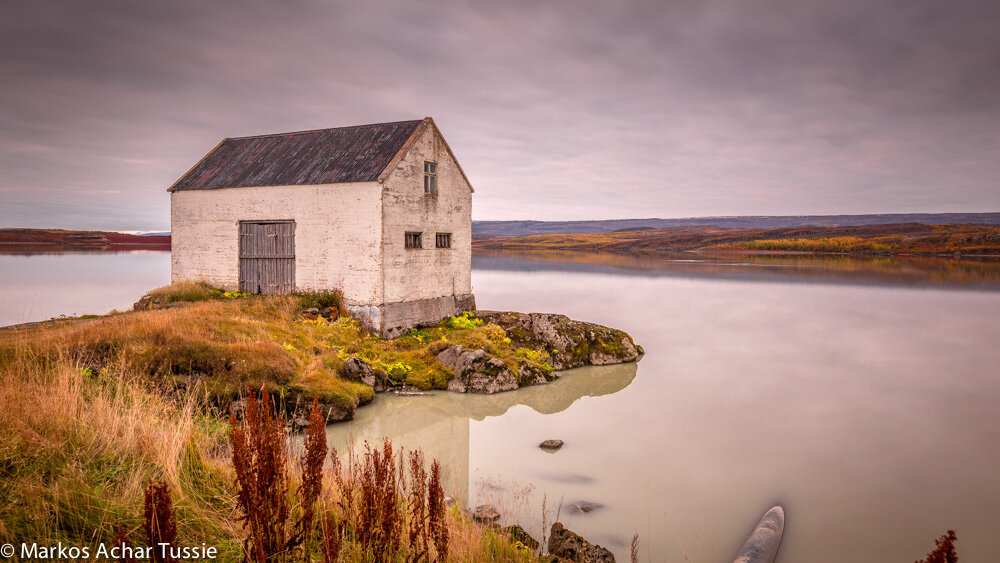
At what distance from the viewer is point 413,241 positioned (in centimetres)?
1733

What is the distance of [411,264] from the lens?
1702cm

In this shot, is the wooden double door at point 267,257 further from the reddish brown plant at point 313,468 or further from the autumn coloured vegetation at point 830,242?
the autumn coloured vegetation at point 830,242

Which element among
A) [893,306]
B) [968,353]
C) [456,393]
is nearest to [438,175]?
[456,393]

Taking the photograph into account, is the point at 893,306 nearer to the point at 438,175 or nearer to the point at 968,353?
the point at 968,353

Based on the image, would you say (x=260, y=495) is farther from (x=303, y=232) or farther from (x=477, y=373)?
(x=303, y=232)

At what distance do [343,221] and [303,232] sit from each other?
1757 mm

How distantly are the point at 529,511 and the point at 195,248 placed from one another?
16949 millimetres

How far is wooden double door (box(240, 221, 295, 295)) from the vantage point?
1764 centimetres

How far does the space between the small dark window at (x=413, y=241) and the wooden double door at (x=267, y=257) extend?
12.4ft

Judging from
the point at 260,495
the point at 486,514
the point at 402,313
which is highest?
the point at 260,495

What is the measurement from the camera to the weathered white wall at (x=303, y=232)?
631 inches

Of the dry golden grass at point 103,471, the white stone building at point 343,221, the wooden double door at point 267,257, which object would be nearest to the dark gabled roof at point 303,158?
the white stone building at point 343,221
